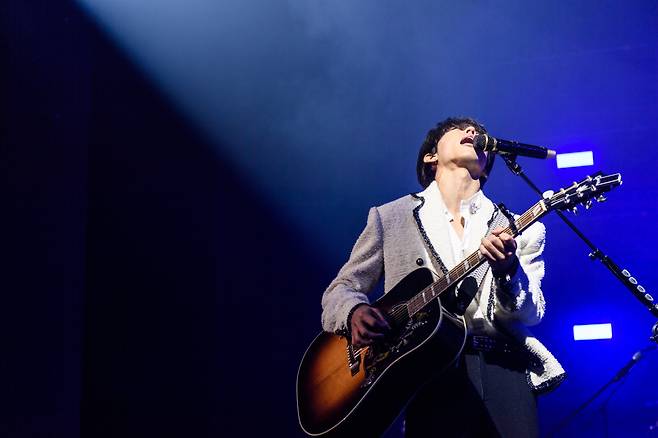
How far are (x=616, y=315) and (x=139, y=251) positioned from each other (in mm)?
3542

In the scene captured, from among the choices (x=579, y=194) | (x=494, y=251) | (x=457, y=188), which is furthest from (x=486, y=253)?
(x=457, y=188)

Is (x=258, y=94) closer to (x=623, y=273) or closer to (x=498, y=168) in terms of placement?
(x=498, y=168)

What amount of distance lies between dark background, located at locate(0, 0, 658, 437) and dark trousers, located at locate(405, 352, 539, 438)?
300cm

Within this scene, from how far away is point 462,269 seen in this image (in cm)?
244

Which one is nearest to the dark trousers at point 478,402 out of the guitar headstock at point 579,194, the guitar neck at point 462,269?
the guitar neck at point 462,269

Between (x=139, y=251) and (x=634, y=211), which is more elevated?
(x=139, y=251)

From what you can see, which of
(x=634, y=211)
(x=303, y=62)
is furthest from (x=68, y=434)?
(x=634, y=211)

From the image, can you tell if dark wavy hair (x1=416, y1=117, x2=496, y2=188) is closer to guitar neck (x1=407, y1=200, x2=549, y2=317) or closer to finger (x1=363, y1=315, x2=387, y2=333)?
guitar neck (x1=407, y1=200, x2=549, y2=317)

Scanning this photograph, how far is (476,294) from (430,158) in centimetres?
82

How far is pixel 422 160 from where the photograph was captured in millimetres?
3188

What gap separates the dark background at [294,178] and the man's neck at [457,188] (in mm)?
2559

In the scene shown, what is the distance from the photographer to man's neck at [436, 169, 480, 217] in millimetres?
2838

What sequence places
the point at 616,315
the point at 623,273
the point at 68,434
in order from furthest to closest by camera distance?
the point at 616,315, the point at 68,434, the point at 623,273

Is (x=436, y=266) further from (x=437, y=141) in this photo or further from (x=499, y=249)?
(x=437, y=141)
